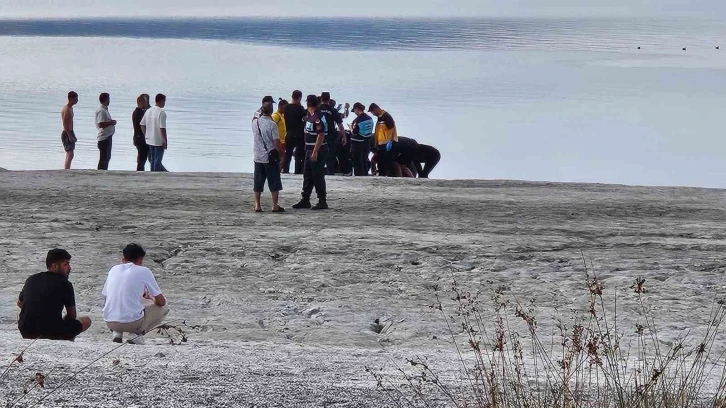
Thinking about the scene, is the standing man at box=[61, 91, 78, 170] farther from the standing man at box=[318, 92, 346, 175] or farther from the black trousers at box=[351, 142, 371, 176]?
the black trousers at box=[351, 142, 371, 176]

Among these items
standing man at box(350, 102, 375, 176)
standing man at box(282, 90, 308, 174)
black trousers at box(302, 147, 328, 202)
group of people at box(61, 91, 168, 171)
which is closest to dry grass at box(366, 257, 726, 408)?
black trousers at box(302, 147, 328, 202)

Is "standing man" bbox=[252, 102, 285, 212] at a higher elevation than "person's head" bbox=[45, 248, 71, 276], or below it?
higher

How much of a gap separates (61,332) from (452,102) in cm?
4598

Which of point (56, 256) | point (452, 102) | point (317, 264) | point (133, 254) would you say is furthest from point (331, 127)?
point (452, 102)

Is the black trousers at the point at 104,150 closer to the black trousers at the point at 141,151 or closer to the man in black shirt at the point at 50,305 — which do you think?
the black trousers at the point at 141,151

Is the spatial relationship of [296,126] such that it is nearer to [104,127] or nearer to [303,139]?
[303,139]

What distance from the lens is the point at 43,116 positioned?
45.1 meters

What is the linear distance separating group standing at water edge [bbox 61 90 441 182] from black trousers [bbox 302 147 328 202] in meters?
2.59

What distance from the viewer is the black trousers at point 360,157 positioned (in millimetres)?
19109

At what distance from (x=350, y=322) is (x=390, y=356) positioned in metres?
2.20

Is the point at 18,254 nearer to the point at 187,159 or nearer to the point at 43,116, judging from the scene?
the point at 187,159

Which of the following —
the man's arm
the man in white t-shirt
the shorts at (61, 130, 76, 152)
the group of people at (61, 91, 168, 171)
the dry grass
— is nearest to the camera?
the dry grass

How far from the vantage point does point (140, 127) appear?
19.2m

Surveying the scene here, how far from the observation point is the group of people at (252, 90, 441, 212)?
1444cm
